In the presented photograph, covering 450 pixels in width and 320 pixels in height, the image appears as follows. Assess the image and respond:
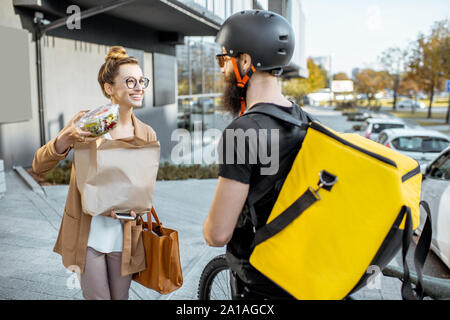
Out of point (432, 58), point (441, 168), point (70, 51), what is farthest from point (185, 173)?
point (432, 58)

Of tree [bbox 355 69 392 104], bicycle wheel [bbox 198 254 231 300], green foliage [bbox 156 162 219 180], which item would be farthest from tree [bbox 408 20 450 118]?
bicycle wheel [bbox 198 254 231 300]

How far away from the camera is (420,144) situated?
9.92 m

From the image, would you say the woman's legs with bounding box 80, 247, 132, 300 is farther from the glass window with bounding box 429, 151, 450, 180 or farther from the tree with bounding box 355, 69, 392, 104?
the tree with bounding box 355, 69, 392, 104

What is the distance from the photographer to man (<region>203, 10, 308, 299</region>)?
176 cm

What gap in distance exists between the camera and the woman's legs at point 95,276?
7.37ft

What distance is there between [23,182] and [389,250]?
7495 millimetres

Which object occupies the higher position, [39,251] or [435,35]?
[435,35]

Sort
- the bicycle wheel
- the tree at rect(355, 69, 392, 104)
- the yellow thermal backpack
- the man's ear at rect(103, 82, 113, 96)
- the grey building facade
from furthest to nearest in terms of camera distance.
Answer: the tree at rect(355, 69, 392, 104), the grey building facade, the bicycle wheel, the man's ear at rect(103, 82, 113, 96), the yellow thermal backpack

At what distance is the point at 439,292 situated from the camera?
8.38ft

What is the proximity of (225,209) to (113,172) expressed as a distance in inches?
22.4

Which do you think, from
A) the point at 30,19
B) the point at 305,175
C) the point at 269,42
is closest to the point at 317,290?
the point at 305,175

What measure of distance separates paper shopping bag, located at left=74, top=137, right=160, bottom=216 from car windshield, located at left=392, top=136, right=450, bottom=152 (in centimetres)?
879

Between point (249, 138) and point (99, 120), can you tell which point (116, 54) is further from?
point (249, 138)

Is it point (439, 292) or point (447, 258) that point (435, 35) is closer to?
point (447, 258)
